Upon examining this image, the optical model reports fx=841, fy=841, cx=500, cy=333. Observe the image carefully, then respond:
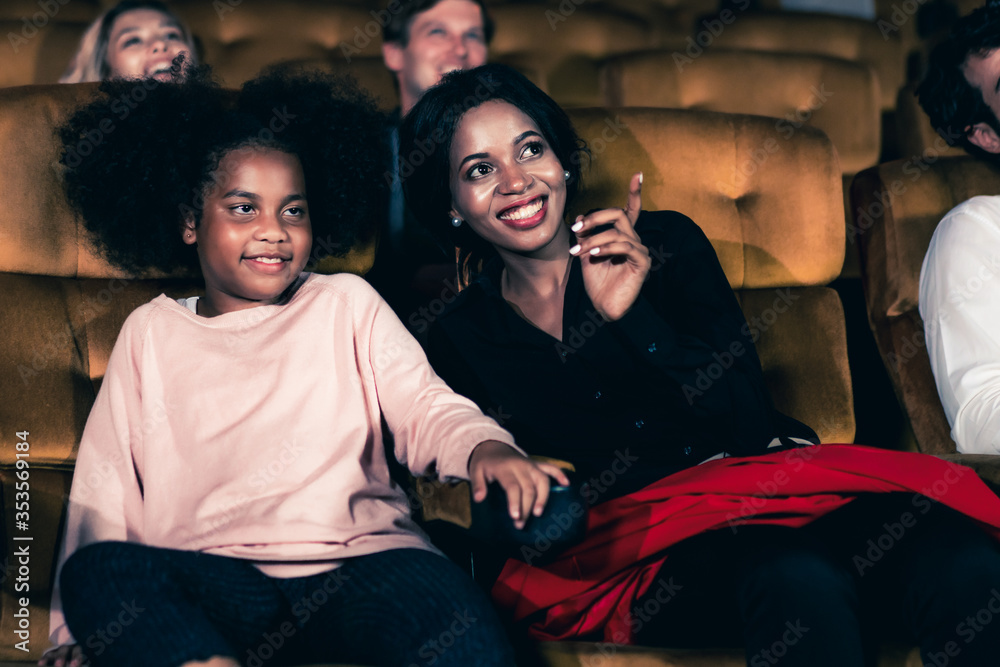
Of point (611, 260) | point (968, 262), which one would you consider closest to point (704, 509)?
point (611, 260)

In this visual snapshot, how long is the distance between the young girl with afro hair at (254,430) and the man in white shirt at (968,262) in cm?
74

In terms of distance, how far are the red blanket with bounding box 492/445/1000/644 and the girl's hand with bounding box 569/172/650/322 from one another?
0.24m

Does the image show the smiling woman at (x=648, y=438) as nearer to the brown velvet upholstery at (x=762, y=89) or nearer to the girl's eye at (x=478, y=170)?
the girl's eye at (x=478, y=170)

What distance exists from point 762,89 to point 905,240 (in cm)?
111

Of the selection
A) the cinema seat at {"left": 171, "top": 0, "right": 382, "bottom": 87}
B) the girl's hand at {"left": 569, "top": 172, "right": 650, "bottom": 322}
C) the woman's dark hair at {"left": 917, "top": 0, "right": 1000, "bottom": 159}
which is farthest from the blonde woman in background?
Answer: the woman's dark hair at {"left": 917, "top": 0, "right": 1000, "bottom": 159}

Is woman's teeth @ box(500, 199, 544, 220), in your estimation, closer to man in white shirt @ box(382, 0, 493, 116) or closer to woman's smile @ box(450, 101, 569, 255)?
woman's smile @ box(450, 101, 569, 255)

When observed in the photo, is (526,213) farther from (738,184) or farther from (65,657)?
(65,657)

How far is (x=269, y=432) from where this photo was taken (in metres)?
1.07

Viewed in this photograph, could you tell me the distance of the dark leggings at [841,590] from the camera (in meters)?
0.84

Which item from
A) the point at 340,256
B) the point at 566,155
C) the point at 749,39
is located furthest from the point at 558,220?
the point at 749,39

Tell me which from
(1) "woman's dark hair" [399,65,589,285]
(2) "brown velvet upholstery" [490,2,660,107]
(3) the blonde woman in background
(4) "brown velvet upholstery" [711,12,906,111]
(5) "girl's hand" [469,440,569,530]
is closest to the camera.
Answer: (5) "girl's hand" [469,440,569,530]

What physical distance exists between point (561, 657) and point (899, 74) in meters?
3.02

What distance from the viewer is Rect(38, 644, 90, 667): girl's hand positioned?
0.88 m

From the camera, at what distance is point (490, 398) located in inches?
47.6
